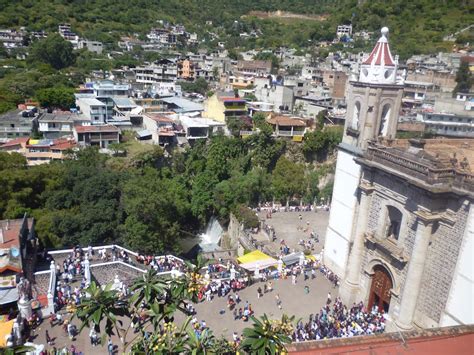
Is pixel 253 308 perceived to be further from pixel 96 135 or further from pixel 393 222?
pixel 96 135

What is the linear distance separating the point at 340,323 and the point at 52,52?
67.2 meters

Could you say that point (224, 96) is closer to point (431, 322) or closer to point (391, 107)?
point (391, 107)

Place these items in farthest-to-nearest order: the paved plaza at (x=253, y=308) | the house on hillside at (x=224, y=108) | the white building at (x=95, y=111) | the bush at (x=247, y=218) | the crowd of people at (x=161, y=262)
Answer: the house on hillside at (x=224, y=108)
the white building at (x=95, y=111)
the bush at (x=247, y=218)
the crowd of people at (x=161, y=262)
the paved plaza at (x=253, y=308)

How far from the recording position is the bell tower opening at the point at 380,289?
20.0m

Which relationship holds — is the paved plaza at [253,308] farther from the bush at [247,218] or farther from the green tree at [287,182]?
the green tree at [287,182]

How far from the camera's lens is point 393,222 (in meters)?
19.7

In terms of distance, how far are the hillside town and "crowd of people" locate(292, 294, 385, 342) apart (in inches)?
3.7

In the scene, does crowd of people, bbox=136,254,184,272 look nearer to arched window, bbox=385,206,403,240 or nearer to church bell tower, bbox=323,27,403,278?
church bell tower, bbox=323,27,403,278

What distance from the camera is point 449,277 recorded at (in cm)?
1669

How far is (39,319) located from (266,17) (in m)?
138

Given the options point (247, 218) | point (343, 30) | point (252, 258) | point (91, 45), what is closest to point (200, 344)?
point (252, 258)

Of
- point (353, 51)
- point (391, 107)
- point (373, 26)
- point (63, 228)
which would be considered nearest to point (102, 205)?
point (63, 228)

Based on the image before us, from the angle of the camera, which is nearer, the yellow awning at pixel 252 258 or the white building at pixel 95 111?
the yellow awning at pixel 252 258

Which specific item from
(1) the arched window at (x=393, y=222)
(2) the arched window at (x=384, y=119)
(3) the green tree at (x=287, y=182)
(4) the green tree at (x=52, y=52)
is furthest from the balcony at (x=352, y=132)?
(4) the green tree at (x=52, y=52)
